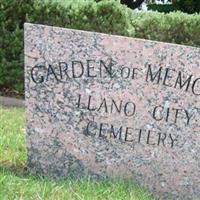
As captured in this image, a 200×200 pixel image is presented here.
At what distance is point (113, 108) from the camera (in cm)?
→ 543

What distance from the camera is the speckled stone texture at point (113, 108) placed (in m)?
5.36

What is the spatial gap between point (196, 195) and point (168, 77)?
90 centimetres

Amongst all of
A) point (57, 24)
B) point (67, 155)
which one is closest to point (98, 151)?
point (67, 155)

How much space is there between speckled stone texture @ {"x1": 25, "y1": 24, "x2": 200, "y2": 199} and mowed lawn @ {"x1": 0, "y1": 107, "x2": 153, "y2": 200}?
17cm

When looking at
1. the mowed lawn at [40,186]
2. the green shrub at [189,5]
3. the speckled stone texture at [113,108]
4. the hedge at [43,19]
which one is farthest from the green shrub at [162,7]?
the speckled stone texture at [113,108]

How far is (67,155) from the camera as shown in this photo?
550 cm

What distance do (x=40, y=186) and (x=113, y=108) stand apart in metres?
0.89

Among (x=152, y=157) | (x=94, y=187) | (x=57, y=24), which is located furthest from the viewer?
(x=57, y=24)

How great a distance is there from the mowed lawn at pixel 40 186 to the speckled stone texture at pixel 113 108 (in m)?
0.17

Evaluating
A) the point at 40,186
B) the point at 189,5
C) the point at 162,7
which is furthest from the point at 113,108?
the point at 162,7

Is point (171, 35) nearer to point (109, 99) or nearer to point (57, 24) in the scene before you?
point (57, 24)

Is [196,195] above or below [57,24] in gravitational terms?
below

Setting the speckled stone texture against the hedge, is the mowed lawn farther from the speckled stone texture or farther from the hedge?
the hedge

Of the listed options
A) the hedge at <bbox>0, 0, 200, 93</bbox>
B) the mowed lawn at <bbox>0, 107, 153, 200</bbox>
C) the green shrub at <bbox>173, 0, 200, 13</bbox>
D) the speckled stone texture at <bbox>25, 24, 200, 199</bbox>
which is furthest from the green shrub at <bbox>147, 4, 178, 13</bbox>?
the speckled stone texture at <bbox>25, 24, 200, 199</bbox>
